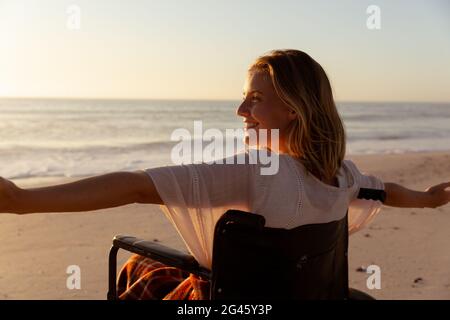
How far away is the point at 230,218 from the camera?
150 cm

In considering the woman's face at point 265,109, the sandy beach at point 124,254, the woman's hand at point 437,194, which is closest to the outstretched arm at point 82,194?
the woman's face at point 265,109

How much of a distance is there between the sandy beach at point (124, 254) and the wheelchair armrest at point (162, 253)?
84.7 inches

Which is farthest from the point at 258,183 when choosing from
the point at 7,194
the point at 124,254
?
the point at 124,254

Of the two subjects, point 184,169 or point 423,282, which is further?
point 423,282

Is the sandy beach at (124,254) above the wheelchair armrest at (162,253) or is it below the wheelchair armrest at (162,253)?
below

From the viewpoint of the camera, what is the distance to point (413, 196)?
7.30 feet

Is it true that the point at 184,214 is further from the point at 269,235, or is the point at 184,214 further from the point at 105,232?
the point at 105,232

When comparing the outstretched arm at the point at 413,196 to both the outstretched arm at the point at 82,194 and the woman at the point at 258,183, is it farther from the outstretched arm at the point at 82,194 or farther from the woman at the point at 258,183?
the outstretched arm at the point at 82,194

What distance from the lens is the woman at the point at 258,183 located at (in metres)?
1.37

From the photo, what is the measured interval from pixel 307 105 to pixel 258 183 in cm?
33

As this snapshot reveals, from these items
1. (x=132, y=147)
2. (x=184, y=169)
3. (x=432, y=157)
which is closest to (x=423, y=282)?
(x=184, y=169)

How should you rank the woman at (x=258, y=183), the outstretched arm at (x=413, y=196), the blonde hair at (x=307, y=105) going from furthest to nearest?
the outstretched arm at (x=413, y=196) < the blonde hair at (x=307, y=105) < the woman at (x=258, y=183)

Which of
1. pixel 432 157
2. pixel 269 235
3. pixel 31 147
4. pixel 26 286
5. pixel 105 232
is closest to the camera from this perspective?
pixel 269 235

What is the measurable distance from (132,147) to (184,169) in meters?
15.3
